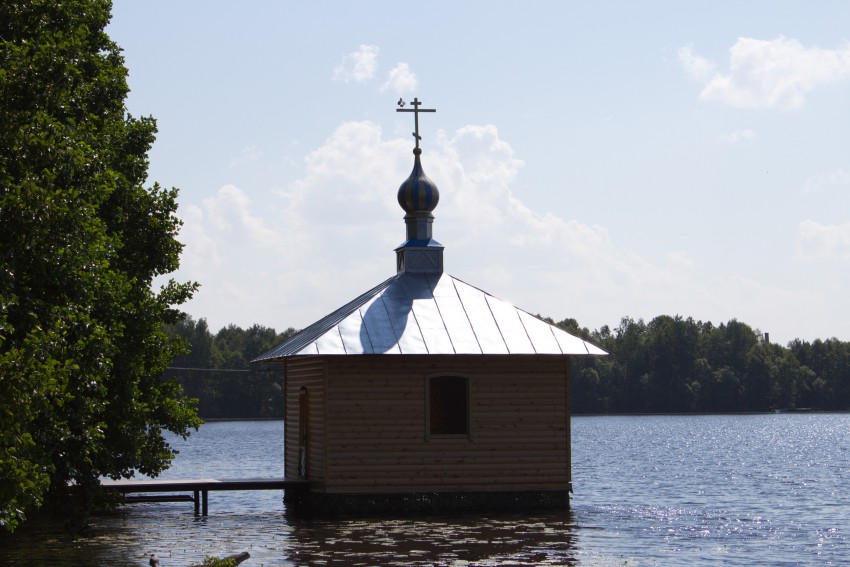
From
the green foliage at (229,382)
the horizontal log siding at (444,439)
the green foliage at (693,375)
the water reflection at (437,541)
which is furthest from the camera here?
the green foliage at (693,375)

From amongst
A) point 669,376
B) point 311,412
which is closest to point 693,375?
point 669,376

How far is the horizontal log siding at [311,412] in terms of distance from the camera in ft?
87.0

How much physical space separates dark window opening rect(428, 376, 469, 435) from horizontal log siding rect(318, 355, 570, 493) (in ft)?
7.82

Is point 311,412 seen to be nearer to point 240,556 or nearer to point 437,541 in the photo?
point 437,541

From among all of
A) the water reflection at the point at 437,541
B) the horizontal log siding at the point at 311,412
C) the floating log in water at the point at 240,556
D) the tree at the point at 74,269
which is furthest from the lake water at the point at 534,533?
the tree at the point at 74,269

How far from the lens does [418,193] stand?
1204 inches

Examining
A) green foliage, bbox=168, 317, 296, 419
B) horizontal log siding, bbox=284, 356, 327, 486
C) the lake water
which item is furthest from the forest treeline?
horizontal log siding, bbox=284, 356, 327, 486

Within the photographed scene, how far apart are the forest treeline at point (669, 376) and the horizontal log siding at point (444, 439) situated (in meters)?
111

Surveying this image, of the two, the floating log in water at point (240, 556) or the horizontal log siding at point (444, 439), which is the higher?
the horizontal log siding at point (444, 439)

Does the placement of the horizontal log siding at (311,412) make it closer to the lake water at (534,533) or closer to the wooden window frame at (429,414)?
the lake water at (534,533)

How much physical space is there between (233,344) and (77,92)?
14875 cm

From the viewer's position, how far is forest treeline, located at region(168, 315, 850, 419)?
139500 millimetres

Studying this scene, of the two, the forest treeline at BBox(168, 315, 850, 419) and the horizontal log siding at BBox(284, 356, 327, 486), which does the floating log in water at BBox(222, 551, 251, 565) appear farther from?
the forest treeline at BBox(168, 315, 850, 419)

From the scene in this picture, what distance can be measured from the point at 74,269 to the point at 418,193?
49.4 ft
